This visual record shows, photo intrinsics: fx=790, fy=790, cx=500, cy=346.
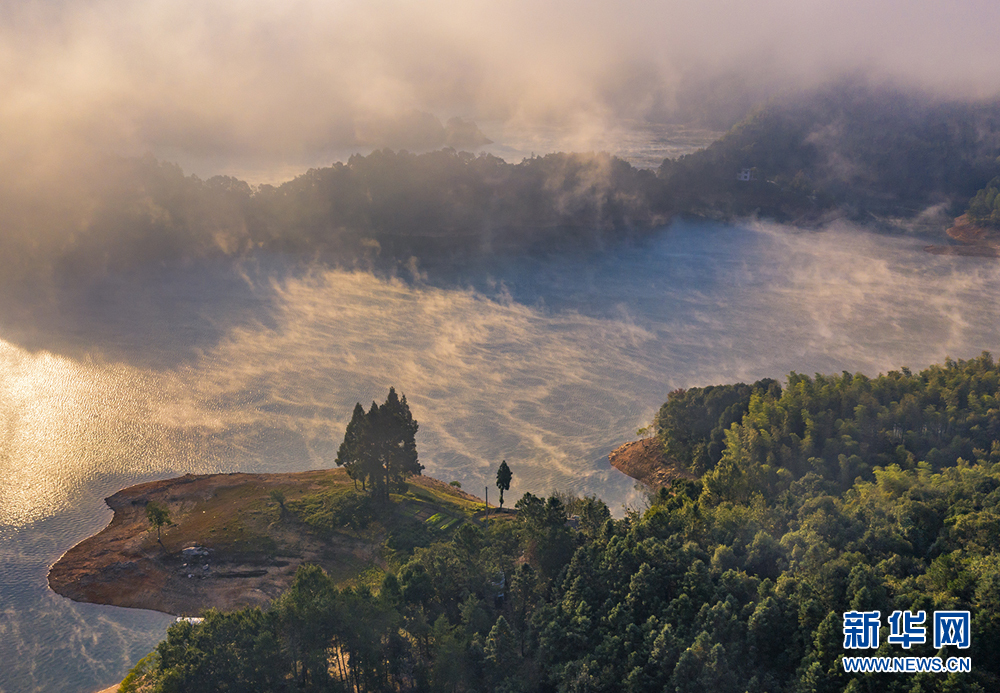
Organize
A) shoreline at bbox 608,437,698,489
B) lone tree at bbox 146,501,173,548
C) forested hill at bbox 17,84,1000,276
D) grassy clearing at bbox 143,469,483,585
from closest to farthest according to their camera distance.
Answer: grassy clearing at bbox 143,469,483,585 < lone tree at bbox 146,501,173,548 < shoreline at bbox 608,437,698,489 < forested hill at bbox 17,84,1000,276

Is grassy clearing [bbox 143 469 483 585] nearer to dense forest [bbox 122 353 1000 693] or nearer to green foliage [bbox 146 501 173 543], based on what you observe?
green foliage [bbox 146 501 173 543]

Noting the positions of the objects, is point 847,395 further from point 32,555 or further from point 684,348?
point 32,555

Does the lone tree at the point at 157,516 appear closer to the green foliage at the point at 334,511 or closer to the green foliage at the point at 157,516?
the green foliage at the point at 157,516

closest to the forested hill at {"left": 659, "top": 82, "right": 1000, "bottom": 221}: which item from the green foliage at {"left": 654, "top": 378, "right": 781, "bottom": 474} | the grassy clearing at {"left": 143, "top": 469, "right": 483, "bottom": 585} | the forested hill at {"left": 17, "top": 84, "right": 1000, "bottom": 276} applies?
the forested hill at {"left": 17, "top": 84, "right": 1000, "bottom": 276}

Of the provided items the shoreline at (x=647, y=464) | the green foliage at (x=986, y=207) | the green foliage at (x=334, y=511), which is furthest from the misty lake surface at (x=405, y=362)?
the green foliage at (x=986, y=207)

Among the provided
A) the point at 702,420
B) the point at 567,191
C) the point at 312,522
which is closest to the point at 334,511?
the point at 312,522

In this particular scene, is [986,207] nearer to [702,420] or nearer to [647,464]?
[702,420]
